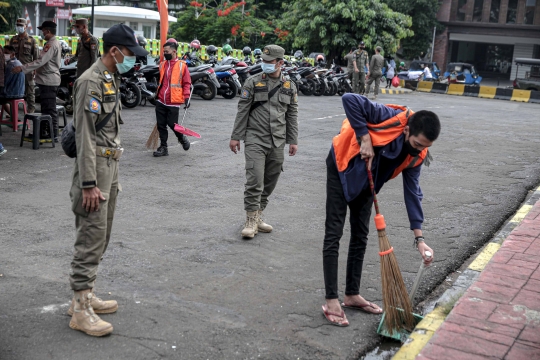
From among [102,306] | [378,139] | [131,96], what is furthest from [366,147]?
[131,96]

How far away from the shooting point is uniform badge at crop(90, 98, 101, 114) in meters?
3.85

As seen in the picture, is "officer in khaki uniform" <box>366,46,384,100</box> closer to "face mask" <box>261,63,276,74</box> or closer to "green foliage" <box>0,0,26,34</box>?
"face mask" <box>261,63,276,74</box>

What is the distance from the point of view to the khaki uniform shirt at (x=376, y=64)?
21391mm

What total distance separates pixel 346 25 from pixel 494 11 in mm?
21758

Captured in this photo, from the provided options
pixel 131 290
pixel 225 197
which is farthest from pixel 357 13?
pixel 131 290

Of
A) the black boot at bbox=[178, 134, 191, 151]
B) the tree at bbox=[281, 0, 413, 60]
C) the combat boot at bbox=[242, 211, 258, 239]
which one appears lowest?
the combat boot at bbox=[242, 211, 258, 239]

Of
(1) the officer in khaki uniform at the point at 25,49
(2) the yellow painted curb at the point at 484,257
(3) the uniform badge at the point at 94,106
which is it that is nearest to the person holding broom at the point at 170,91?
(1) the officer in khaki uniform at the point at 25,49

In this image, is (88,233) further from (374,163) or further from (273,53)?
(273,53)

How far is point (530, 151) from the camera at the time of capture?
12430 millimetres

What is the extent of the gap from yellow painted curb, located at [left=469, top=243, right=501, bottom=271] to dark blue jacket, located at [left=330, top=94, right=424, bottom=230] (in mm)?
1643

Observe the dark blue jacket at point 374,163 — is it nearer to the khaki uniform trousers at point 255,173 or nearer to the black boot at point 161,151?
the khaki uniform trousers at point 255,173

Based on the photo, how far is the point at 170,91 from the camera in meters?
9.72

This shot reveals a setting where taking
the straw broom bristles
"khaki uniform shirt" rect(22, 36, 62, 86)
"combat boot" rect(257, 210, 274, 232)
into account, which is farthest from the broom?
"khaki uniform shirt" rect(22, 36, 62, 86)

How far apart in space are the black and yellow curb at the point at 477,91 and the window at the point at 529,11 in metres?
19.1
